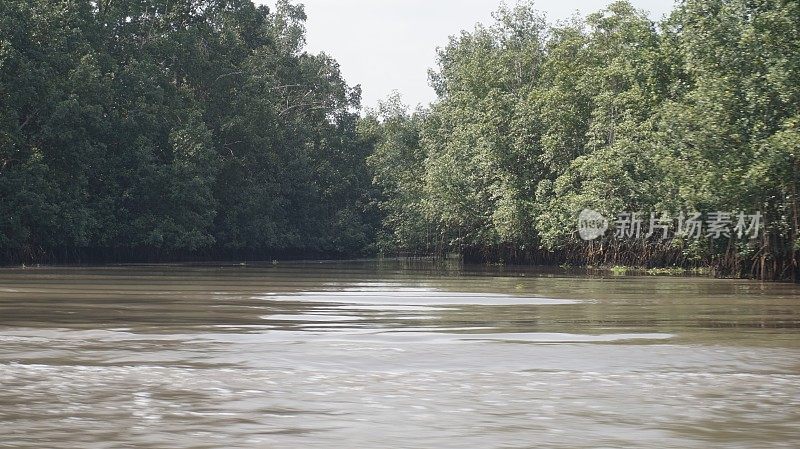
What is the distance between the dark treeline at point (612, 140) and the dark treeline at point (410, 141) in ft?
0.32

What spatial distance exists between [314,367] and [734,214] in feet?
80.9

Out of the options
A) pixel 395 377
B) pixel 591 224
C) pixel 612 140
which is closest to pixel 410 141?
pixel 612 140

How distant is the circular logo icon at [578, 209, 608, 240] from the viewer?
4525 cm

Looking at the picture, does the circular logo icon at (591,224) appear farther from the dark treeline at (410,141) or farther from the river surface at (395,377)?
the river surface at (395,377)

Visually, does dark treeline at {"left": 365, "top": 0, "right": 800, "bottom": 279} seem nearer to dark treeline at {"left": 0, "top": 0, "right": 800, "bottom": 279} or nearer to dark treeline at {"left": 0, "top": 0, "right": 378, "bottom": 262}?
dark treeline at {"left": 0, "top": 0, "right": 800, "bottom": 279}

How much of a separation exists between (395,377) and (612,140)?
132ft

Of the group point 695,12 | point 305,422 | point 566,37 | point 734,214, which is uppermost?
point 566,37

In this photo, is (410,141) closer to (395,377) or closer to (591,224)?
(591,224)

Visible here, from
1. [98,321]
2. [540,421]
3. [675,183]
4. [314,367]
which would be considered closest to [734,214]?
[675,183]

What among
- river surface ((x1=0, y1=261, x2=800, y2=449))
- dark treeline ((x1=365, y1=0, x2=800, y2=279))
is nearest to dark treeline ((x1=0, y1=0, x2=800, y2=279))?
dark treeline ((x1=365, y1=0, x2=800, y2=279))

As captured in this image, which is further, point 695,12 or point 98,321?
point 695,12

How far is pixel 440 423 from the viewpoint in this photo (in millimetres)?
6898

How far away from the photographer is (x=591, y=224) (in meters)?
46.2

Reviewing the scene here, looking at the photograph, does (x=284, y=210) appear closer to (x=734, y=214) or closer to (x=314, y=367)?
(x=734, y=214)
